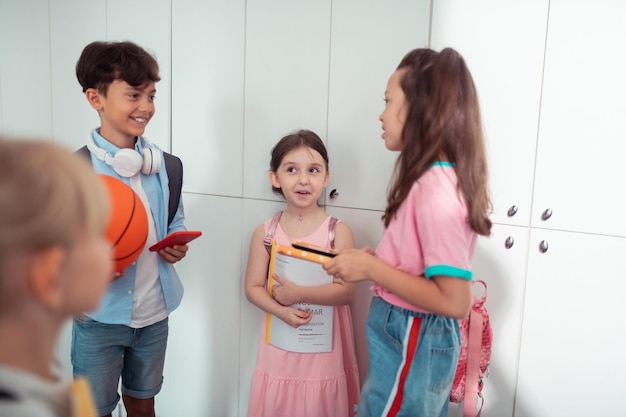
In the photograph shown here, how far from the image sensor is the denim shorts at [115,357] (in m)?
1.53

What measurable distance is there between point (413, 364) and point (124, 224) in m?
0.84

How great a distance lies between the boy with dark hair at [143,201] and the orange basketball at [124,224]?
10 cm

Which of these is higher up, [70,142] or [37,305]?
[70,142]

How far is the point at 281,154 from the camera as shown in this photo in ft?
5.59

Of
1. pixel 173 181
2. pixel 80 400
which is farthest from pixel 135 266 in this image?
pixel 80 400

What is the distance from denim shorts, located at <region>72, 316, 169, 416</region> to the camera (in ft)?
5.02

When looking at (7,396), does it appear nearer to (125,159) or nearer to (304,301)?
(125,159)

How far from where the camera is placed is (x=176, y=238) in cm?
146

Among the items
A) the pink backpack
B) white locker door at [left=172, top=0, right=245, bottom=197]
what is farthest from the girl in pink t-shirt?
white locker door at [left=172, top=0, right=245, bottom=197]

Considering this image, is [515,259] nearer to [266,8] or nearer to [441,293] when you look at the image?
[441,293]

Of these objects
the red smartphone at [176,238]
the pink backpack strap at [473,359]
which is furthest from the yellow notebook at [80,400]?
the pink backpack strap at [473,359]

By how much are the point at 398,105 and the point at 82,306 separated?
83 centimetres

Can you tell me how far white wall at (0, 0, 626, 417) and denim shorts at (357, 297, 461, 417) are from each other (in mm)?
551

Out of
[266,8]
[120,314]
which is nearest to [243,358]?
[120,314]
